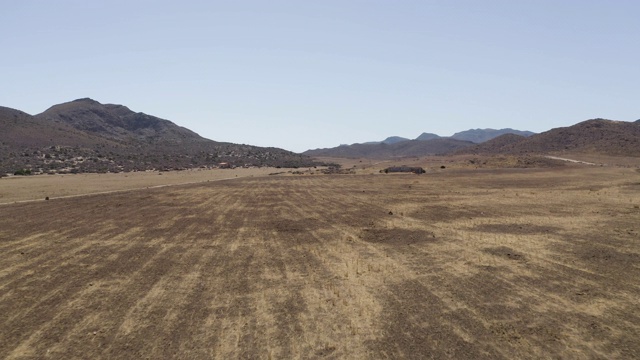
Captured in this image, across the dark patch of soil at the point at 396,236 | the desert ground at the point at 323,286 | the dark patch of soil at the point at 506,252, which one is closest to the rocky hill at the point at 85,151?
the desert ground at the point at 323,286

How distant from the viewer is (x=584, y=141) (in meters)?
111

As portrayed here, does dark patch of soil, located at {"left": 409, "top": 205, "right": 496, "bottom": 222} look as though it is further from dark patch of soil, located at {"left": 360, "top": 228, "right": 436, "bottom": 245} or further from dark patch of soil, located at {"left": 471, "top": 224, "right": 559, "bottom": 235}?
dark patch of soil, located at {"left": 360, "top": 228, "right": 436, "bottom": 245}

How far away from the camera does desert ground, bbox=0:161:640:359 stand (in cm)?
723

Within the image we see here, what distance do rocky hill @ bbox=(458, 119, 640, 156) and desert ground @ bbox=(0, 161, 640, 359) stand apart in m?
92.3

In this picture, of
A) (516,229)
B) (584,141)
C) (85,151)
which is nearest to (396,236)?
(516,229)

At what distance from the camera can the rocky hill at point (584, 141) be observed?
96.0 meters

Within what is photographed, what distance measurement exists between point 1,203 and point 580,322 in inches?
1225

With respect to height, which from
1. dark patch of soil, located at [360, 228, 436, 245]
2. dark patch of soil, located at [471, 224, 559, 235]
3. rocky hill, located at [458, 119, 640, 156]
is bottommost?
dark patch of soil, located at [471, 224, 559, 235]

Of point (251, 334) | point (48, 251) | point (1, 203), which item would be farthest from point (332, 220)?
point (1, 203)

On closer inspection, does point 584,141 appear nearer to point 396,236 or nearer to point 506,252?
point 396,236

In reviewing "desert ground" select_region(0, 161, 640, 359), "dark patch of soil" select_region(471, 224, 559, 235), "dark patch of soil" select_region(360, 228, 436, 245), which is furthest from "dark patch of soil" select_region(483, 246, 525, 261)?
"dark patch of soil" select_region(471, 224, 559, 235)

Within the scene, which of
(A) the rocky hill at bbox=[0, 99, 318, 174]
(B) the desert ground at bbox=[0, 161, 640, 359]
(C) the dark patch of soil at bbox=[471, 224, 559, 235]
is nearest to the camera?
(B) the desert ground at bbox=[0, 161, 640, 359]

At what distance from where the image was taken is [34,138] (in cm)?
8706

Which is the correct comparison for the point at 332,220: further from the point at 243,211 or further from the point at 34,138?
the point at 34,138
